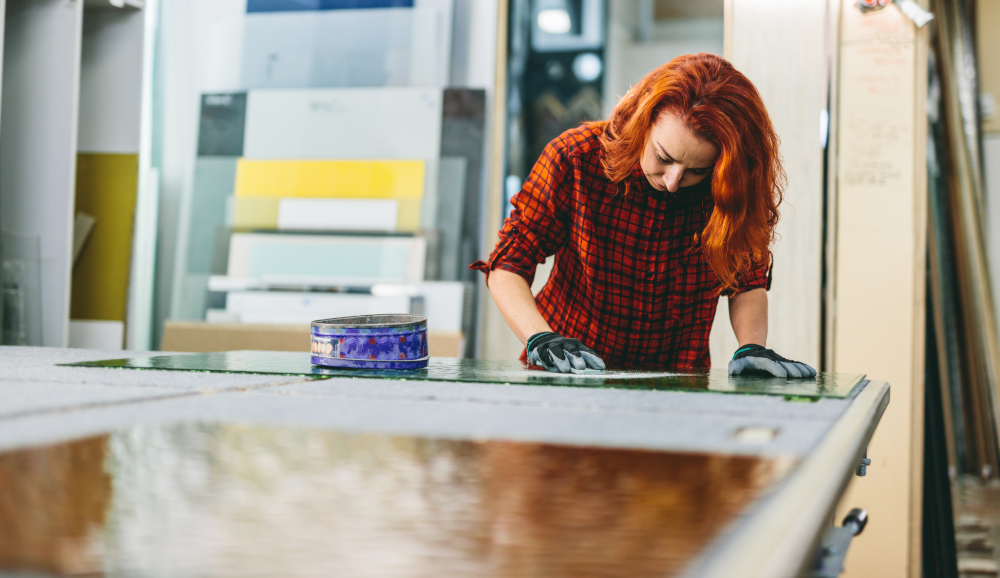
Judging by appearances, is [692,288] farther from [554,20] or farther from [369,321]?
[554,20]

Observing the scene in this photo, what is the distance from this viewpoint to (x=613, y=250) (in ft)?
5.32

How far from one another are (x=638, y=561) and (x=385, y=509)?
0.46 ft

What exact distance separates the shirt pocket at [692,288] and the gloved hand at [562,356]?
1.27 ft

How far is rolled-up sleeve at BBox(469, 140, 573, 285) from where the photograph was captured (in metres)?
1.59

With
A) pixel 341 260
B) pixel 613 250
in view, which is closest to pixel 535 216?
pixel 613 250

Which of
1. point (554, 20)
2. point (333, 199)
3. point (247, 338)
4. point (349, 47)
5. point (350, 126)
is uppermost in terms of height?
point (554, 20)

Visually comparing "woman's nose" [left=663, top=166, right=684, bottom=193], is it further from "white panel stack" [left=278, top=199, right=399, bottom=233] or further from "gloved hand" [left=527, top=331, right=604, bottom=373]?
"white panel stack" [left=278, top=199, right=399, bottom=233]

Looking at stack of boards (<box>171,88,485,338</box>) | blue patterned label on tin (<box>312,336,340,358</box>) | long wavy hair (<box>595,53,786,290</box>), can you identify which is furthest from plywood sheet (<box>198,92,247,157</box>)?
blue patterned label on tin (<box>312,336,340,358</box>)

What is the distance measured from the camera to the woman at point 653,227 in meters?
1.41

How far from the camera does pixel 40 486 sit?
461mm

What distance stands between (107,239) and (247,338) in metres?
0.58

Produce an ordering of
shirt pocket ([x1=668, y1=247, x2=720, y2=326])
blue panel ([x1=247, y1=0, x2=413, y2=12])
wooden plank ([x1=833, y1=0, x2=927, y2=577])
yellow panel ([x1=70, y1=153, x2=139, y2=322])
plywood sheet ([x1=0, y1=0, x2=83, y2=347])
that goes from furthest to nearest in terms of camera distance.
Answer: blue panel ([x1=247, y1=0, x2=413, y2=12]) < yellow panel ([x1=70, y1=153, x2=139, y2=322]) < wooden plank ([x1=833, y1=0, x2=927, y2=577]) < plywood sheet ([x1=0, y1=0, x2=83, y2=347]) < shirt pocket ([x1=668, y1=247, x2=720, y2=326])

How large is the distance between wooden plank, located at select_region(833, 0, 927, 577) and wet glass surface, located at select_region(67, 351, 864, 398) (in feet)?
4.88

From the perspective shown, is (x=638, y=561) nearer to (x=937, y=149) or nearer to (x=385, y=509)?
(x=385, y=509)
